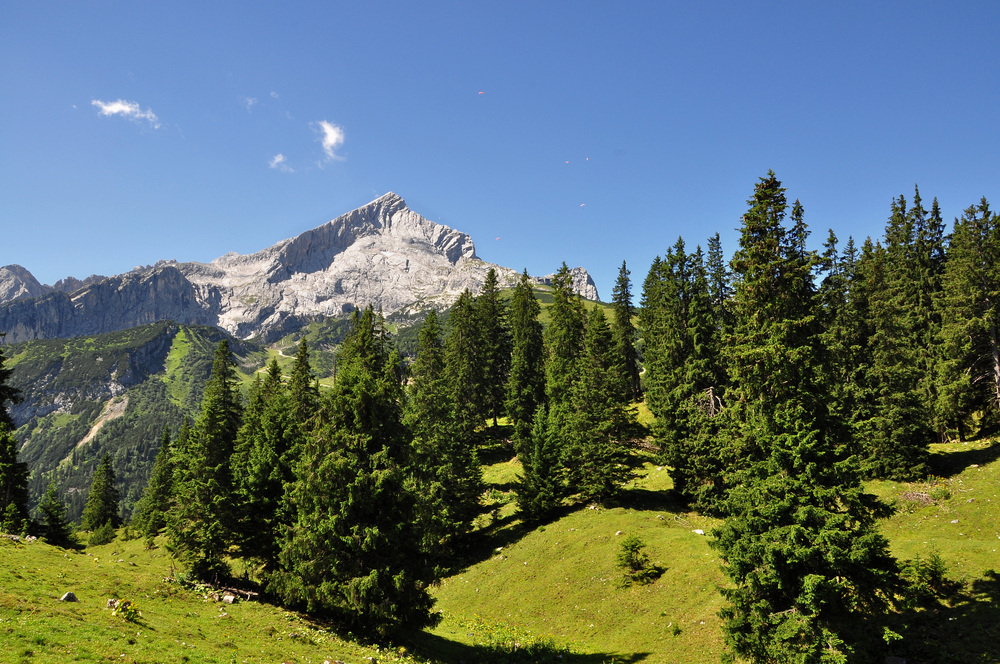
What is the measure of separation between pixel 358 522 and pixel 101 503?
258 ft

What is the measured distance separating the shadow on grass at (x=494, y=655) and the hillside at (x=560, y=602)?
13 cm

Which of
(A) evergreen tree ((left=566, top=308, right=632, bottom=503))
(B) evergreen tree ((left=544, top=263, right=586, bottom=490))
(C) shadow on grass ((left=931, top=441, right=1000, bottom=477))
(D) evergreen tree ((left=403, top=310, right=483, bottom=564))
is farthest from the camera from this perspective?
(B) evergreen tree ((left=544, top=263, right=586, bottom=490))

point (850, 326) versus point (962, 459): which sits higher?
point (850, 326)

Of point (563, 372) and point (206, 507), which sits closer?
point (206, 507)

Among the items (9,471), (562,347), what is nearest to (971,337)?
(562,347)

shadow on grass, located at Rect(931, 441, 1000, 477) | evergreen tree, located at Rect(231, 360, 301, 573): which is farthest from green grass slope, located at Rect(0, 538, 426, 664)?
shadow on grass, located at Rect(931, 441, 1000, 477)

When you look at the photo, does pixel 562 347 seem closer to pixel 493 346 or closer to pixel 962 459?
pixel 493 346

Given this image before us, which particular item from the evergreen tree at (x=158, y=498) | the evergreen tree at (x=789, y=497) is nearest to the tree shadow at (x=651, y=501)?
the evergreen tree at (x=789, y=497)

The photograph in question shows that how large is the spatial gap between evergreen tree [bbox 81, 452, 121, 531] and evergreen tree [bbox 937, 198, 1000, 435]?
10557 centimetres

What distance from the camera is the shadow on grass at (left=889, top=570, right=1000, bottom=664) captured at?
51.0ft

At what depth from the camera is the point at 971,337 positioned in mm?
40281

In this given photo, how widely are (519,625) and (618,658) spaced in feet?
24.2

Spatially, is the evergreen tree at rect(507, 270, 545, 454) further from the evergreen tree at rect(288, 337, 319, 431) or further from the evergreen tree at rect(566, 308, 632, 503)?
the evergreen tree at rect(288, 337, 319, 431)

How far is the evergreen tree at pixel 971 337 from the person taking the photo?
38.2 m
